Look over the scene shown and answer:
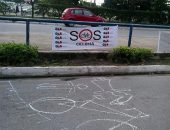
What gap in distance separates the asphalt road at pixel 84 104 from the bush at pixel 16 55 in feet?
3.46

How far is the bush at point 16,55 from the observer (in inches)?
331

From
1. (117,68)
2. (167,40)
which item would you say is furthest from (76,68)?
(167,40)

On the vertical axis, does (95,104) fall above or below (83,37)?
below

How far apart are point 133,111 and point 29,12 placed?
3540 cm

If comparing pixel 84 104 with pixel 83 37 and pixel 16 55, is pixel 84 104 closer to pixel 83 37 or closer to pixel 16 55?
pixel 16 55

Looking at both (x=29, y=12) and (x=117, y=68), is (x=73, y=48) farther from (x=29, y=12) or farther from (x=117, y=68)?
(x=29, y=12)

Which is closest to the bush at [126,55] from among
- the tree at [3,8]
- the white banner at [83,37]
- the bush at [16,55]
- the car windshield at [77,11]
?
the white banner at [83,37]

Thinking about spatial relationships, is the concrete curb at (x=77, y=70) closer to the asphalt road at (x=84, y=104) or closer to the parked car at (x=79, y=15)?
the asphalt road at (x=84, y=104)

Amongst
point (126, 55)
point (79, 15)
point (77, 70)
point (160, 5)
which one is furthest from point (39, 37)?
point (160, 5)

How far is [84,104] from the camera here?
5914 millimetres

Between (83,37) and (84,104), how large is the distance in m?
4.05

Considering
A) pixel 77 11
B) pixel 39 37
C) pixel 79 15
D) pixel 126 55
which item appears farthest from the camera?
pixel 77 11

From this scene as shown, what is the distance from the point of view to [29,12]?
130ft

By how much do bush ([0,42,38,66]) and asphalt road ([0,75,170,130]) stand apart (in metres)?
1.06
